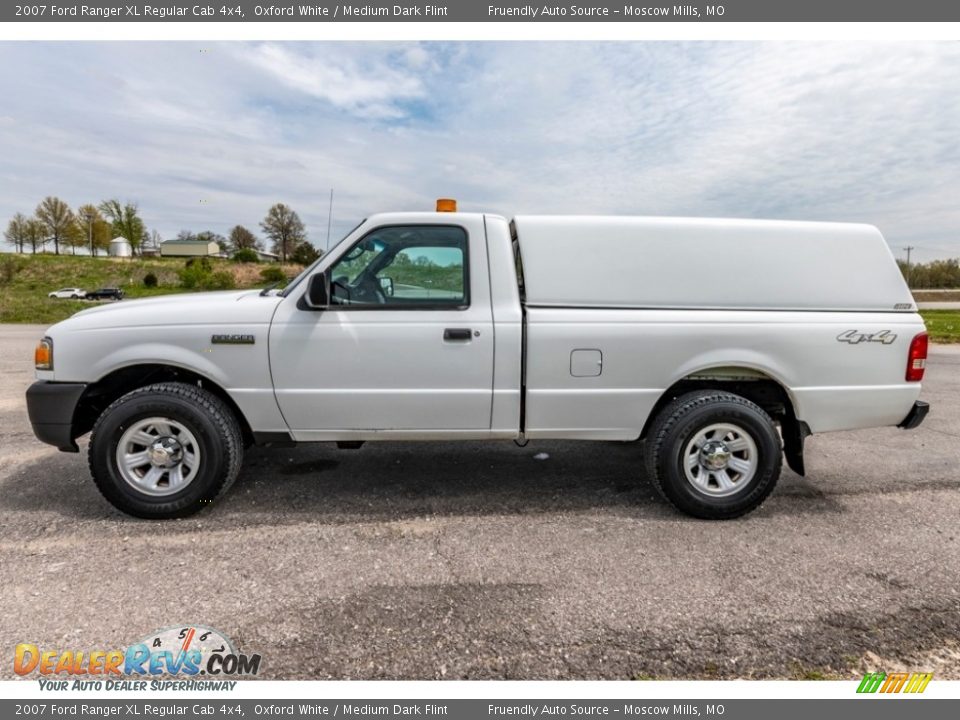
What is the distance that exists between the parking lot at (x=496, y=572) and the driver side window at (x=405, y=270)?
1.42 metres

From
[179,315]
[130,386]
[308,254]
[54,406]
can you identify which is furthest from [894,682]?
[308,254]

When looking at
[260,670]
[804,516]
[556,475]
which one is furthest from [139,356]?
[804,516]

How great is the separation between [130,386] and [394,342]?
1934 mm

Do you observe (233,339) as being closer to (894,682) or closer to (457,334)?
(457,334)

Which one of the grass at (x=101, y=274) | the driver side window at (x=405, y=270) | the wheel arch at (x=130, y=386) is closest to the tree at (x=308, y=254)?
the driver side window at (x=405, y=270)

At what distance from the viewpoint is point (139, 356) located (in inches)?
136

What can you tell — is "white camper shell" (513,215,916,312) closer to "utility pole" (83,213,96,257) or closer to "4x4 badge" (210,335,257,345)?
"4x4 badge" (210,335,257,345)

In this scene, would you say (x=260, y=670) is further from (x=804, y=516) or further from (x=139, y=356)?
(x=804, y=516)

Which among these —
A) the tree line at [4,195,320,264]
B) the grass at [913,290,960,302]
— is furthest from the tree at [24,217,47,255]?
the grass at [913,290,960,302]

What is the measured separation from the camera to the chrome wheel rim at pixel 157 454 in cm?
347

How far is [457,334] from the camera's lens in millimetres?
3449

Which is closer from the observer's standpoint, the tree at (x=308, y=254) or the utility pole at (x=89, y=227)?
the tree at (x=308, y=254)

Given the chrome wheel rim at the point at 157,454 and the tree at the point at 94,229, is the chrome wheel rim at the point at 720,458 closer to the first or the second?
the chrome wheel rim at the point at 157,454

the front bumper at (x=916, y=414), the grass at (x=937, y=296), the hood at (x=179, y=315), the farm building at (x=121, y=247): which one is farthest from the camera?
the farm building at (x=121, y=247)
